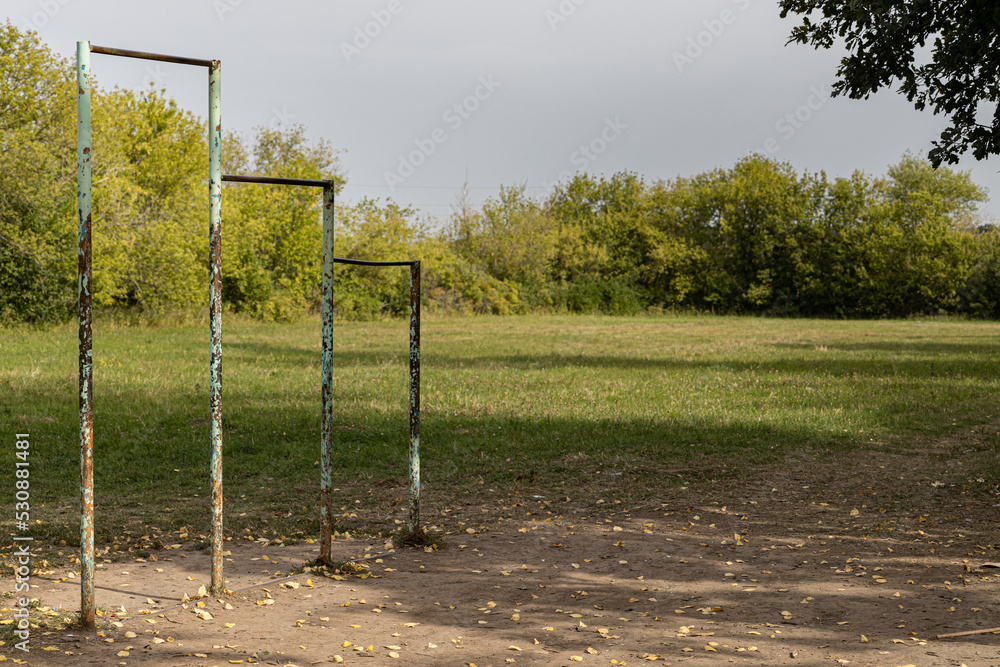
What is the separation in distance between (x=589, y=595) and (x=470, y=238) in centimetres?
4272

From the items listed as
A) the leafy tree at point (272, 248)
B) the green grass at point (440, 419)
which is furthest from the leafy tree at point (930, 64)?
the leafy tree at point (272, 248)

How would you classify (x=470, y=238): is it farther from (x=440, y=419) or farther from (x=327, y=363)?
(x=327, y=363)

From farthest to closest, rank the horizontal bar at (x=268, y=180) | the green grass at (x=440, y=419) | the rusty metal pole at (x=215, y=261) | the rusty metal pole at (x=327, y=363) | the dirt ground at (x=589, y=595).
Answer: the green grass at (x=440, y=419) → the rusty metal pole at (x=327, y=363) → the horizontal bar at (x=268, y=180) → the rusty metal pole at (x=215, y=261) → the dirt ground at (x=589, y=595)

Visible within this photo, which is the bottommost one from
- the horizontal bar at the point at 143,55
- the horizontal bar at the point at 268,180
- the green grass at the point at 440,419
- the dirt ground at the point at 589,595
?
the dirt ground at the point at 589,595

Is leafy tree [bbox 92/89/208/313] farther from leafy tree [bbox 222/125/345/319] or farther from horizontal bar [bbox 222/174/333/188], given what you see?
horizontal bar [bbox 222/174/333/188]

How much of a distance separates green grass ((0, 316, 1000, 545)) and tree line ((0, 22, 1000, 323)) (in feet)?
16.7

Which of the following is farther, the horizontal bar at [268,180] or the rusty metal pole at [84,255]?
the horizontal bar at [268,180]

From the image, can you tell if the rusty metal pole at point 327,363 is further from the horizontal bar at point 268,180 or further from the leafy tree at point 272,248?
the leafy tree at point 272,248

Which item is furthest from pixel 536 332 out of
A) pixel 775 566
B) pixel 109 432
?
pixel 775 566

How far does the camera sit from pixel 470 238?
154 ft

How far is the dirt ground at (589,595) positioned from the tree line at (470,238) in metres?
17.9

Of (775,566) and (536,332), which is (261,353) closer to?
(536,332)

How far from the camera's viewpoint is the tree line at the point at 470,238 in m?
24.1

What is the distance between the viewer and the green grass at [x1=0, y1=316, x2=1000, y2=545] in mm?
7367
